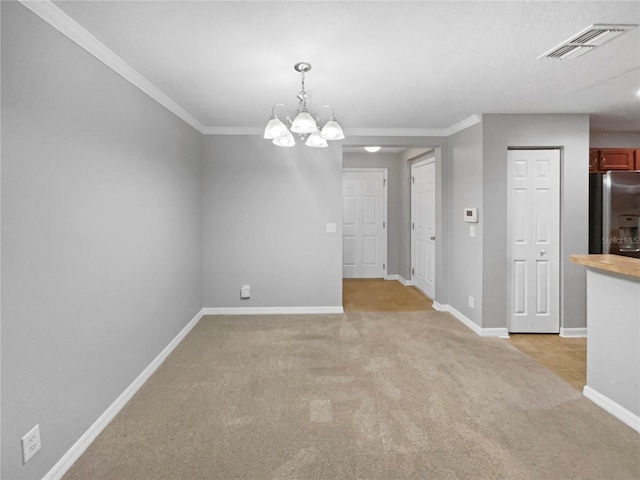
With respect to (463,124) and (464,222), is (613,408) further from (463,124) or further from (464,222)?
(463,124)

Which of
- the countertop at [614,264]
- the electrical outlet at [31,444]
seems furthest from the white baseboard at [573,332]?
the electrical outlet at [31,444]

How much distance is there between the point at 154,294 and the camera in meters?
3.12

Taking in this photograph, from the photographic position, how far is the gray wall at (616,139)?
4742 mm

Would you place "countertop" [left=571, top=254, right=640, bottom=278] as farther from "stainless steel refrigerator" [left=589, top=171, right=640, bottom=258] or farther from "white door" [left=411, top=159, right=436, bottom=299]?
"white door" [left=411, top=159, right=436, bottom=299]

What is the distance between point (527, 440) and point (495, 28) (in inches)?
97.8

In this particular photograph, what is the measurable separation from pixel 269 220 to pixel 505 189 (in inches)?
113

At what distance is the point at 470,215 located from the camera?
4.11 m

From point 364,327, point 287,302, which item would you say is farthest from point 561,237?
point 287,302

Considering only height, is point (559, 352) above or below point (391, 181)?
below

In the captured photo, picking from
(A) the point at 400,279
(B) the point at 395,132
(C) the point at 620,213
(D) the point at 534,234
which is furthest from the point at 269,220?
(C) the point at 620,213

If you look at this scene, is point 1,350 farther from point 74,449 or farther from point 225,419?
point 225,419

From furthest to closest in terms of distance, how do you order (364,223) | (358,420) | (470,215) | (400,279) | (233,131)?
(364,223) → (400,279) → (233,131) → (470,215) → (358,420)

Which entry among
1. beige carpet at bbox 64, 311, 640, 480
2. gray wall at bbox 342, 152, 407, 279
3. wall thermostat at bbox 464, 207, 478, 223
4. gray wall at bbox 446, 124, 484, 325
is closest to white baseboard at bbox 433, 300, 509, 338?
gray wall at bbox 446, 124, 484, 325

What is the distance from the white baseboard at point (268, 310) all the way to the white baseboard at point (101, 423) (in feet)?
3.99
